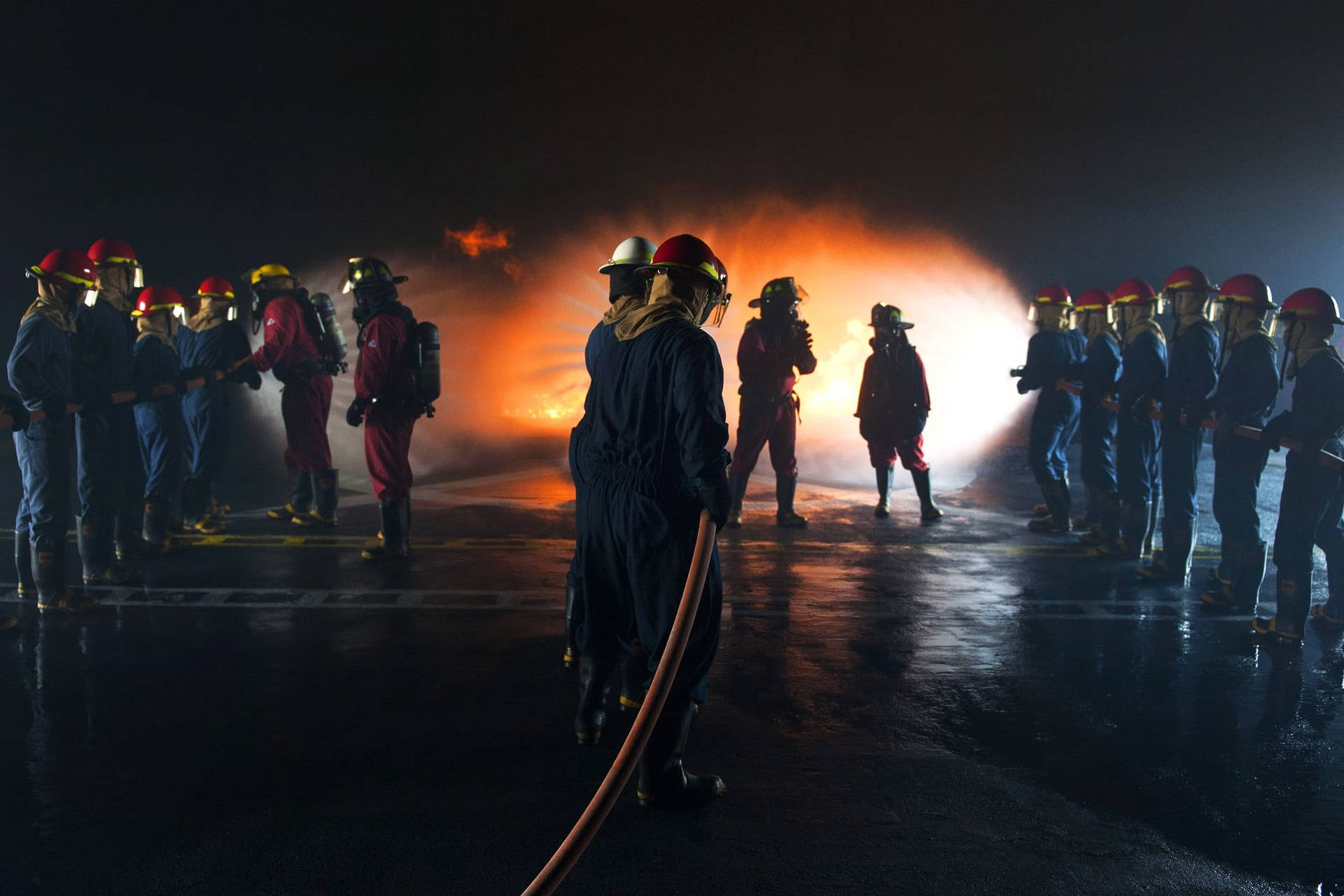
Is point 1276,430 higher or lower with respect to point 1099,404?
lower

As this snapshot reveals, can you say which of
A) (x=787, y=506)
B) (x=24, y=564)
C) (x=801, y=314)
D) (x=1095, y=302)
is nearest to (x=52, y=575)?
(x=24, y=564)

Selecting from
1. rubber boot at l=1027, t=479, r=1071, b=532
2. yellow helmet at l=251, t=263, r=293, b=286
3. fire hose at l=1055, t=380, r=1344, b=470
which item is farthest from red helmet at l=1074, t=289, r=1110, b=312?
yellow helmet at l=251, t=263, r=293, b=286

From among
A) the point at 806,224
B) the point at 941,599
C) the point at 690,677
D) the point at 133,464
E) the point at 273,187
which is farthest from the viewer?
the point at 806,224

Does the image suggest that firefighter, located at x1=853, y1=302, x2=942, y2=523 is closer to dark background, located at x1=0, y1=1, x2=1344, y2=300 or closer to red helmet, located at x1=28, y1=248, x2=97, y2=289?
dark background, located at x1=0, y1=1, x2=1344, y2=300

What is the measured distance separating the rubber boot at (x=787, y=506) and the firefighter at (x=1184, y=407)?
9.83 ft

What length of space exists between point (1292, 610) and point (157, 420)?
8.03 meters

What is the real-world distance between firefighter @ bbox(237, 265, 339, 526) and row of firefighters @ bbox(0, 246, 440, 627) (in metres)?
0.01

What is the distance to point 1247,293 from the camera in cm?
565

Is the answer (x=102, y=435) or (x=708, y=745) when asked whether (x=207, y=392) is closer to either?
(x=102, y=435)

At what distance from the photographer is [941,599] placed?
5.91 metres

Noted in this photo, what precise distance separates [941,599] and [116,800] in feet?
15.6

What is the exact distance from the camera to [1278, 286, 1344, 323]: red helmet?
16.8 ft

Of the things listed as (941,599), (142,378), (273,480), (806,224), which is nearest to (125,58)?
(273,480)

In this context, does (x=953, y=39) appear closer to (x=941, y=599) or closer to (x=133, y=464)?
(x=941, y=599)
